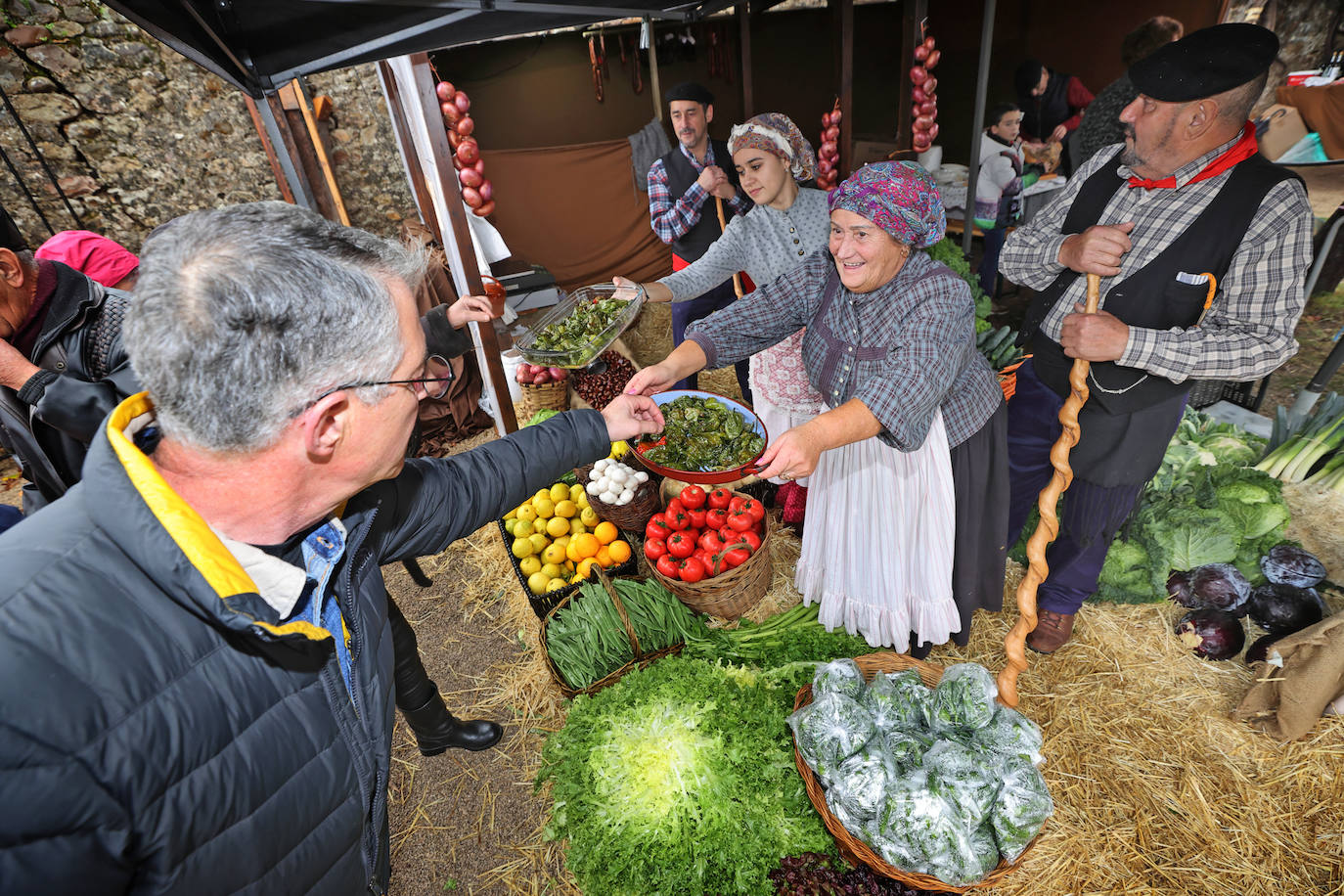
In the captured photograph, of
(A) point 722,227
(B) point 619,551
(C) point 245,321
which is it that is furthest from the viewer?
(A) point 722,227

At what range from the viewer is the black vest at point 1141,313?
2070 millimetres

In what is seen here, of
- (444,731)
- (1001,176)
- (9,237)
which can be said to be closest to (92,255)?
(9,237)

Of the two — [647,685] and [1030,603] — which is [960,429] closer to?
[1030,603]

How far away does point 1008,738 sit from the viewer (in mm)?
1909

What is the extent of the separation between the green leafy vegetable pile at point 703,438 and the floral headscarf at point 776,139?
5.57ft

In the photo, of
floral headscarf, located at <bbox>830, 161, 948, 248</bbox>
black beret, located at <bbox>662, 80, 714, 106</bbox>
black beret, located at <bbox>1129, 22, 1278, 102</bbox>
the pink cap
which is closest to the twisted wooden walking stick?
floral headscarf, located at <bbox>830, 161, 948, 248</bbox>

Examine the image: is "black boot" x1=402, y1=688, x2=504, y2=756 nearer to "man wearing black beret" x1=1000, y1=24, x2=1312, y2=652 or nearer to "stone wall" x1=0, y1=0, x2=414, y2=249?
"man wearing black beret" x1=1000, y1=24, x2=1312, y2=652

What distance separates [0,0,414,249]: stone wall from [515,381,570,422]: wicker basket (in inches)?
127

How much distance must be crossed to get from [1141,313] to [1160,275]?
148mm

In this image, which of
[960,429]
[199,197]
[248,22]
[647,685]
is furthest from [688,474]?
[199,197]

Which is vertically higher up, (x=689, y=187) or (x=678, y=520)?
(x=689, y=187)

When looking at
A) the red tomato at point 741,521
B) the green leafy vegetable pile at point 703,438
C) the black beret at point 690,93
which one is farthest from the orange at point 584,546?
the black beret at point 690,93

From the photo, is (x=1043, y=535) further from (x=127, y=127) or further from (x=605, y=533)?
(x=127, y=127)

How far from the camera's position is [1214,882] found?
2.25 m
